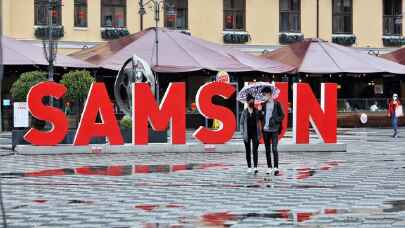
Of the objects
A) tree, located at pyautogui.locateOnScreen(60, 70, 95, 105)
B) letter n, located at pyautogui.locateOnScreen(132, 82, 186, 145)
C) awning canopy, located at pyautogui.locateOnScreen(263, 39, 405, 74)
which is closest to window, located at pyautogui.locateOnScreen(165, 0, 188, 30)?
awning canopy, located at pyautogui.locateOnScreen(263, 39, 405, 74)

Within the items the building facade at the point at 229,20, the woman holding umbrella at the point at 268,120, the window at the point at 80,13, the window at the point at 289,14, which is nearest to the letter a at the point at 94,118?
the woman holding umbrella at the point at 268,120

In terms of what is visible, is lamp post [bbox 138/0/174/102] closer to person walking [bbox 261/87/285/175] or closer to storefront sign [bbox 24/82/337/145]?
storefront sign [bbox 24/82/337/145]

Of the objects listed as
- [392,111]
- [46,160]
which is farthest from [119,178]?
[392,111]

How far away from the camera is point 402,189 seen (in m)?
14.8

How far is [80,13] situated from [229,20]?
841cm

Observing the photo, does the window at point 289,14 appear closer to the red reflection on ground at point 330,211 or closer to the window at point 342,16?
the window at point 342,16

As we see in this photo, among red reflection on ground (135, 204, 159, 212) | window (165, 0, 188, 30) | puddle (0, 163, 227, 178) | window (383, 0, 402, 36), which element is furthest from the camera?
window (383, 0, 402, 36)

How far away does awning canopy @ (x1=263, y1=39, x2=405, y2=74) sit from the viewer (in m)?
43.7

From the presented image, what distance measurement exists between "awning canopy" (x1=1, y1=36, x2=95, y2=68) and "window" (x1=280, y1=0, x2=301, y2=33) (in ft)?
46.8

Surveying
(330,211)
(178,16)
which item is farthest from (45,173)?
(178,16)

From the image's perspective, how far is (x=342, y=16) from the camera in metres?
50.5

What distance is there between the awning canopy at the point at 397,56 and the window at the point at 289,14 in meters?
5.34

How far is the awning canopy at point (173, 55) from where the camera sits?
4012cm

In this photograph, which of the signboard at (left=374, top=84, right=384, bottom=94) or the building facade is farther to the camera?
the signboard at (left=374, top=84, right=384, bottom=94)
